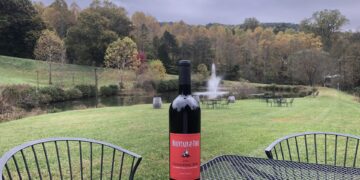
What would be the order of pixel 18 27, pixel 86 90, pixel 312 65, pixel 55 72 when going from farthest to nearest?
pixel 18 27 → pixel 55 72 → pixel 312 65 → pixel 86 90

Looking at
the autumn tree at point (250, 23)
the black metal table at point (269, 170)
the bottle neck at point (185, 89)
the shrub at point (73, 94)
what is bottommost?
Answer: the shrub at point (73, 94)

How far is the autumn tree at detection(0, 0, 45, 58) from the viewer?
45.2 m

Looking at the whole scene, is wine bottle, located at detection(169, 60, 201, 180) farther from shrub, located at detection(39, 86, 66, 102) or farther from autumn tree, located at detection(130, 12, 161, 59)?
autumn tree, located at detection(130, 12, 161, 59)

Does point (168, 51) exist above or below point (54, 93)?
above

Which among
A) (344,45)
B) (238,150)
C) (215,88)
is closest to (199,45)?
(215,88)

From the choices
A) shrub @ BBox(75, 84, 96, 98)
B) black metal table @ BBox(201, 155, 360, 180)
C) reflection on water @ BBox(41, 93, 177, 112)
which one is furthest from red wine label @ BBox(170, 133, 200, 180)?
shrub @ BBox(75, 84, 96, 98)

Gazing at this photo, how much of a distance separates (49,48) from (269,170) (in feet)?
139

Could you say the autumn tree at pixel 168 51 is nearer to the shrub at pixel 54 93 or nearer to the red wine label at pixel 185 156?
the shrub at pixel 54 93

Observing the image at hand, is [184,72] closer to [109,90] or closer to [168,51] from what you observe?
[109,90]

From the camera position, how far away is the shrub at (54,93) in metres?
29.1

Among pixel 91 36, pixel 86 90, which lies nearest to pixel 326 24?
pixel 91 36

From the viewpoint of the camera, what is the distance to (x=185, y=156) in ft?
3.64

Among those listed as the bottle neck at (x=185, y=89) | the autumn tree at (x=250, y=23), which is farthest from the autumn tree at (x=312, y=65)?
the bottle neck at (x=185, y=89)

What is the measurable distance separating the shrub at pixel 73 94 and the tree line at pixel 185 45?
8.69 m
